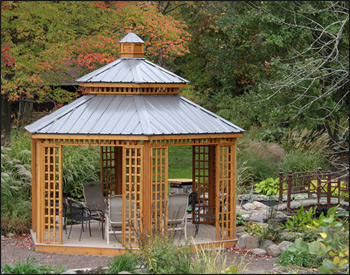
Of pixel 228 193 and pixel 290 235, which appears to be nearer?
pixel 290 235

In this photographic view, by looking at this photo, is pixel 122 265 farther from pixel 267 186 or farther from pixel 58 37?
pixel 58 37

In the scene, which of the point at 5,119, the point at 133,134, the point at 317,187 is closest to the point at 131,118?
the point at 133,134

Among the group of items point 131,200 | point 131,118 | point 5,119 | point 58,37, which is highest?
point 58,37

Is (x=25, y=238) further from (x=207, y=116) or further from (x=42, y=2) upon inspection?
(x=42, y=2)

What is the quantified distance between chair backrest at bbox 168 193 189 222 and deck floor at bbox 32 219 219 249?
404 millimetres

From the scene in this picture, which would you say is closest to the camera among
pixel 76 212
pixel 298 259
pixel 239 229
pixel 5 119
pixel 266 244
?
pixel 298 259

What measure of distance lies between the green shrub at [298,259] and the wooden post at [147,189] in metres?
2.39

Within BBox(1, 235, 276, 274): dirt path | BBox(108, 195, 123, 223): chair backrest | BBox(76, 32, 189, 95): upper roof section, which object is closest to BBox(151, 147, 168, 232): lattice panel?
BBox(108, 195, 123, 223): chair backrest

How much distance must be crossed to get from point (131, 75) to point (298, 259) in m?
4.67

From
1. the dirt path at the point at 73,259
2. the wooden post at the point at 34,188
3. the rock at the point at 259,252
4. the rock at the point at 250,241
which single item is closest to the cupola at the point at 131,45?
the wooden post at the point at 34,188

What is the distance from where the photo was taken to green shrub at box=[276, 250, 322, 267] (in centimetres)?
998

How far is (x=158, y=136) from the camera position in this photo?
10695 millimetres

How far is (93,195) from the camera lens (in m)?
12.5

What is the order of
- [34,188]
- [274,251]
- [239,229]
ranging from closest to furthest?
[274,251]
[34,188]
[239,229]
